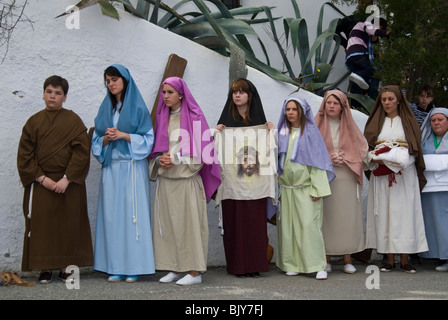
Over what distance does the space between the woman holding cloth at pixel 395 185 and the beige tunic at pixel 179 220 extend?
169 centimetres

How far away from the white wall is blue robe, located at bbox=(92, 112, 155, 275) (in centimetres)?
58

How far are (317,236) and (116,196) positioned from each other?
1.77 meters

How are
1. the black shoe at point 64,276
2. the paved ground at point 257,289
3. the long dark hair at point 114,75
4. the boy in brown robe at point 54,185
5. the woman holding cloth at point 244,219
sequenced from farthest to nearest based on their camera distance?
the woman holding cloth at point 244,219
the long dark hair at point 114,75
the black shoe at point 64,276
the boy in brown robe at point 54,185
the paved ground at point 257,289

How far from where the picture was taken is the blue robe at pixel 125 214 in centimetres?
540

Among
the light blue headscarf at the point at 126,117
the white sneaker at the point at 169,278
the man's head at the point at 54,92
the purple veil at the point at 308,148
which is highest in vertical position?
the man's head at the point at 54,92

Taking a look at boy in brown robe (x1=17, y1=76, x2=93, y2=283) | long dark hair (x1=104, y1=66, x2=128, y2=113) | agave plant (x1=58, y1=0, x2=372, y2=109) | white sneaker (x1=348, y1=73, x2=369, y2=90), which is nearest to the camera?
boy in brown robe (x1=17, y1=76, x2=93, y2=283)

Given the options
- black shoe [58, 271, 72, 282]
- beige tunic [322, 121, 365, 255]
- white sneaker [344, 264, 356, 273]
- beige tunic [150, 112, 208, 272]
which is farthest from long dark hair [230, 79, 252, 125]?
black shoe [58, 271, 72, 282]

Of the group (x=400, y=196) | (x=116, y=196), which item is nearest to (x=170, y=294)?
(x=116, y=196)

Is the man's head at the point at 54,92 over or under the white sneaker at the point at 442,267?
over

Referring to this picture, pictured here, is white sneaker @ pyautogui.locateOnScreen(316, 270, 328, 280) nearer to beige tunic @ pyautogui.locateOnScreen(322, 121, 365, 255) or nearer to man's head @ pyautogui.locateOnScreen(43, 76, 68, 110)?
beige tunic @ pyautogui.locateOnScreen(322, 121, 365, 255)

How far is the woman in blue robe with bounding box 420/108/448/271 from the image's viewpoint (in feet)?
20.6

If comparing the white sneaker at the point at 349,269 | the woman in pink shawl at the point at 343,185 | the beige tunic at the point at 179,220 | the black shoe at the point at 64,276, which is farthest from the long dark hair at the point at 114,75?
the white sneaker at the point at 349,269

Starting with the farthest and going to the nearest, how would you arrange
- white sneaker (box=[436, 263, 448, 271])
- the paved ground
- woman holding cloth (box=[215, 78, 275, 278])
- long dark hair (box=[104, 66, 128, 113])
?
1. white sneaker (box=[436, 263, 448, 271])
2. woman holding cloth (box=[215, 78, 275, 278])
3. long dark hair (box=[104, 66, 128, 113])
4. the paved ground

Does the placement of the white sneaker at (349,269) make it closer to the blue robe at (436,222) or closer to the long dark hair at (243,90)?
the blue robe at (436,222)
